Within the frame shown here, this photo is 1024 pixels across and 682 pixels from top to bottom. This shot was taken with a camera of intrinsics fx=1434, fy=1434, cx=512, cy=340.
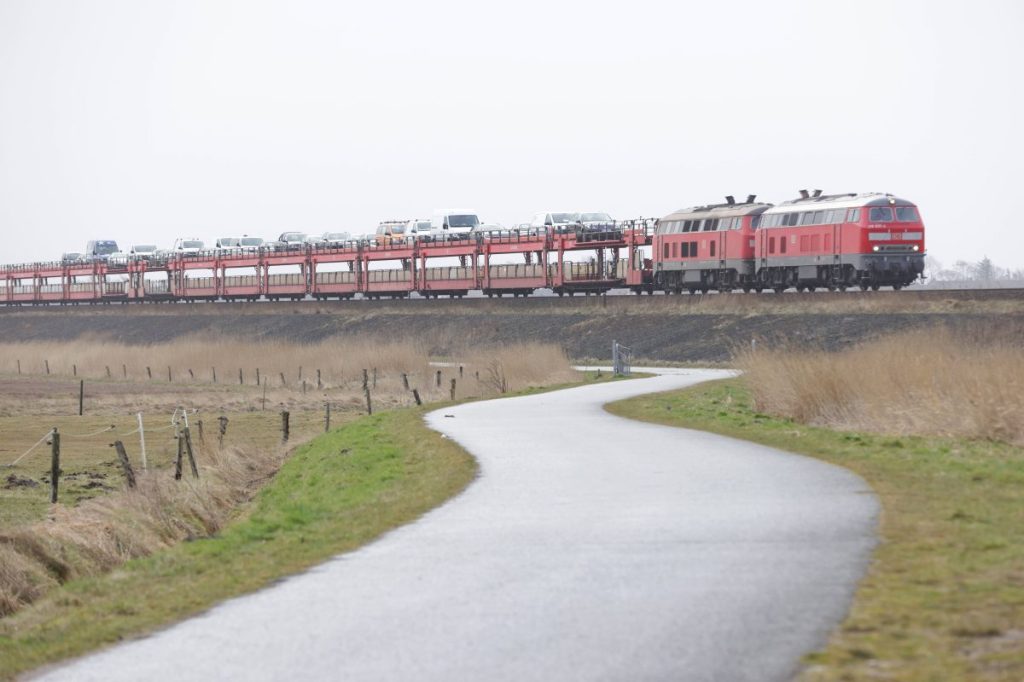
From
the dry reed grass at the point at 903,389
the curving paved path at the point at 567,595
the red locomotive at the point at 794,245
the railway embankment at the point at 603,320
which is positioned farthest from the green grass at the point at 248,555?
the red locomotive at the point at 794,245

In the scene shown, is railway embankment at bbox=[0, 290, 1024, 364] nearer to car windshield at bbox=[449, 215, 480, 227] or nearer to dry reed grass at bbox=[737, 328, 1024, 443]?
car windshield at bbox=[449, 215, 480, 227]

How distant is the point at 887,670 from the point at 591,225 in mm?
74737

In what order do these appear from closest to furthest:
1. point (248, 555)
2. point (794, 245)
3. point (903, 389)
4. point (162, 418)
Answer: point (248, 555)
point (903, 389)
point (162, 418)
point (794, 245)

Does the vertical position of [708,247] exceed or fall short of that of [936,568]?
it exceeds it

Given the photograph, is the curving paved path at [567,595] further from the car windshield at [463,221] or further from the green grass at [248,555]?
the car windshield at [463,221]

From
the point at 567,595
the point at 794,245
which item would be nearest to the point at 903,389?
the point at 567,595

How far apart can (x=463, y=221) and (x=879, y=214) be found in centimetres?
4560

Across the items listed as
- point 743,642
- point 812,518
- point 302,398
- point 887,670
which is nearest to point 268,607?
point 743,642

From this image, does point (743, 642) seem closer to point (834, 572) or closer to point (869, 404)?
point (834, 572)

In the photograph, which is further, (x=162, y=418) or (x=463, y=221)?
(x=463, y=221)

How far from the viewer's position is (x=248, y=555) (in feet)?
46.9

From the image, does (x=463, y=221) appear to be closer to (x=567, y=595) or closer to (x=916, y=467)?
(x=916, y=467)

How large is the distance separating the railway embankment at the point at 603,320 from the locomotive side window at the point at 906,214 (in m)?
3.92

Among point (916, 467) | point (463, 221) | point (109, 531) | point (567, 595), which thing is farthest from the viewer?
point (463, 221)
